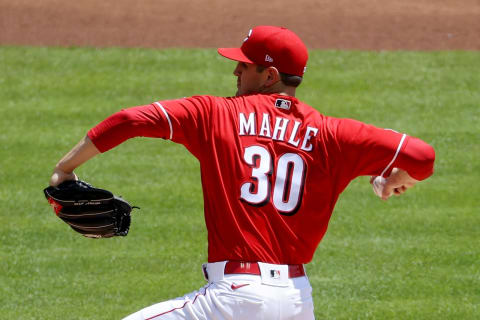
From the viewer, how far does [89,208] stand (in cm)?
379

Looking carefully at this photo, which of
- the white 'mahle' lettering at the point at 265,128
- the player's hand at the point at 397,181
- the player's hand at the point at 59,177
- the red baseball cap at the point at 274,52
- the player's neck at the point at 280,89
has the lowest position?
the player's hand at the point at 397,181

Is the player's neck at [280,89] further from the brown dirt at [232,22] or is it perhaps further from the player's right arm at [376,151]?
the brown dirt at [232,22]

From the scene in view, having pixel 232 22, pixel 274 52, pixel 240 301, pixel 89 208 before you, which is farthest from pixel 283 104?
pixel 232 22

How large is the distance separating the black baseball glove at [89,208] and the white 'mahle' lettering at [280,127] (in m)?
0.79

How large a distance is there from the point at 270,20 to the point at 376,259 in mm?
5481

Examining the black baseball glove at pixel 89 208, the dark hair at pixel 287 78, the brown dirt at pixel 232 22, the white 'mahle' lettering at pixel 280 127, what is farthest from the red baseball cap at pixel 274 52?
the brown dirt at pixel 232 22

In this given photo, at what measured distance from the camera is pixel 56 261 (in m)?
6.80

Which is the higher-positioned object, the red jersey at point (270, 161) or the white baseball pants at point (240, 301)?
the red jersey at point (270, 161)

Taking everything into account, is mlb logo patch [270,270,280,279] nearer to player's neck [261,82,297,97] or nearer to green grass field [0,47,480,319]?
player's neck [261,82,297,97]

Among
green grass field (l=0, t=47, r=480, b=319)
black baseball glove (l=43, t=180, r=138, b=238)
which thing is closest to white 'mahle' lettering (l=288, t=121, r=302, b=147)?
black baseball glove (l=43, t=180, r=138, b=238)

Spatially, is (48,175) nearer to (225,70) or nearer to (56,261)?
(56,261)

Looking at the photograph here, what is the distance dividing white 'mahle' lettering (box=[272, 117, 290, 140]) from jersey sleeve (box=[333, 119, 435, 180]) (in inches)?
8.6

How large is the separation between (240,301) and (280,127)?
75 centimetres

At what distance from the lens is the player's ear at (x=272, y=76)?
149 inches
